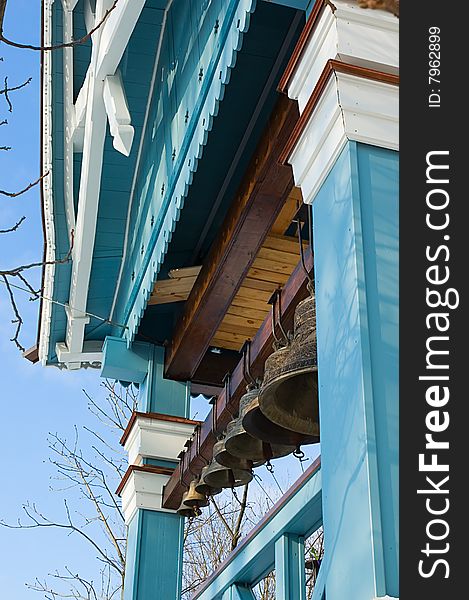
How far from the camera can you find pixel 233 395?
14.3 ft

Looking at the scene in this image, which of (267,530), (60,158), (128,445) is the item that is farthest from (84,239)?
(267,530)

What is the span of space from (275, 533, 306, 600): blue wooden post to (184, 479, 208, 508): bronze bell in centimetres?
132

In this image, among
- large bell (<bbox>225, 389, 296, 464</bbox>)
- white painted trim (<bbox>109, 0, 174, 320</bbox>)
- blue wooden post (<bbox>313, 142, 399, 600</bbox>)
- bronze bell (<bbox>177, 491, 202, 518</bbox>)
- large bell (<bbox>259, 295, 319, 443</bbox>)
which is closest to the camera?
blue wooden post (<bbox>313, 142, 399, 600</bbox>)

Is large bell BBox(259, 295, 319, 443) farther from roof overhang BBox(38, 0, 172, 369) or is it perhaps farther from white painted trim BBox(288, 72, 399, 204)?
roof overhang BBox(38, 0, 172, 369)

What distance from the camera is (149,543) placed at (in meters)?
5.30

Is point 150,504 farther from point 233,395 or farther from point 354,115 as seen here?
point 354,115

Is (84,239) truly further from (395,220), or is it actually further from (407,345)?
(407,345)

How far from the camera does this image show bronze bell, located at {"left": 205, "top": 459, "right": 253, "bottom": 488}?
438 cm

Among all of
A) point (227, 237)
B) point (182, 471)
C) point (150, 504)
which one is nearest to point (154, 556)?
point (150, 504)

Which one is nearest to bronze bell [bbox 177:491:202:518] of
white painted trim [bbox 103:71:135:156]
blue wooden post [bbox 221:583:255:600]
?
blue wooden post [bbox 221:583:255:600]

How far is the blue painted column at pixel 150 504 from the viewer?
5176mm

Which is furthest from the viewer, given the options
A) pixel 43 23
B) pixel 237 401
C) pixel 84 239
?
pixel 84 239

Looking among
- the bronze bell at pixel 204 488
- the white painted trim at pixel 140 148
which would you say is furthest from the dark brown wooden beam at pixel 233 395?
the white painted trim at pixel 140 148

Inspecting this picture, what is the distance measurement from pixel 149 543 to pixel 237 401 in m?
1.37
